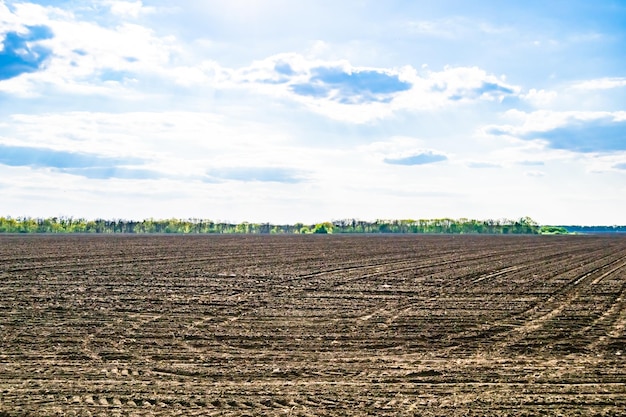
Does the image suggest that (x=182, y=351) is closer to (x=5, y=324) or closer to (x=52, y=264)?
(x=5, y=324)

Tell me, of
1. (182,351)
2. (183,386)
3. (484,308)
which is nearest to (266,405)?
(183,386)

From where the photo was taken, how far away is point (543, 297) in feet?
58.0

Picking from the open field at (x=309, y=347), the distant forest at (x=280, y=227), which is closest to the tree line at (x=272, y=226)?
the distant forest at (x=280, y=227)

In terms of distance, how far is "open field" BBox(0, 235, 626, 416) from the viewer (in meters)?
7.94

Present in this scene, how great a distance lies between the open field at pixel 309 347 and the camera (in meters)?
7.94

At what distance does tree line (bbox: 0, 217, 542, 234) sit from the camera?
125375mm

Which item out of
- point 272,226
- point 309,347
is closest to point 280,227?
point 272,226

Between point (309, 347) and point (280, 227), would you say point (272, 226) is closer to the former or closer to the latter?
point (280, 227)

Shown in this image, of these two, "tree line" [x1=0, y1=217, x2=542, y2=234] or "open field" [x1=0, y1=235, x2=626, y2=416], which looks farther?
"tree line" [x1=0, y1=217, x2=542, y2=234]

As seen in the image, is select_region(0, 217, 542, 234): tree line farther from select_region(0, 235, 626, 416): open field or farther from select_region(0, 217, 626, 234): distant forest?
select_region(0, 235, 626, 416): open field

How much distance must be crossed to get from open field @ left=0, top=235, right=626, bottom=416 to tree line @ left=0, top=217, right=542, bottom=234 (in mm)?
109955

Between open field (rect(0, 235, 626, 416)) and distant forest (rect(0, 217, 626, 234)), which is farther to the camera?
distant forest (rect(0, 217, 626, 234))

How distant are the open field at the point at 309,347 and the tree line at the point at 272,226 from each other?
10996cm

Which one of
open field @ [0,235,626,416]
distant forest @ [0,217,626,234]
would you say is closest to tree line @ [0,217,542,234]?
distant forest @ [0,217,626,234]
